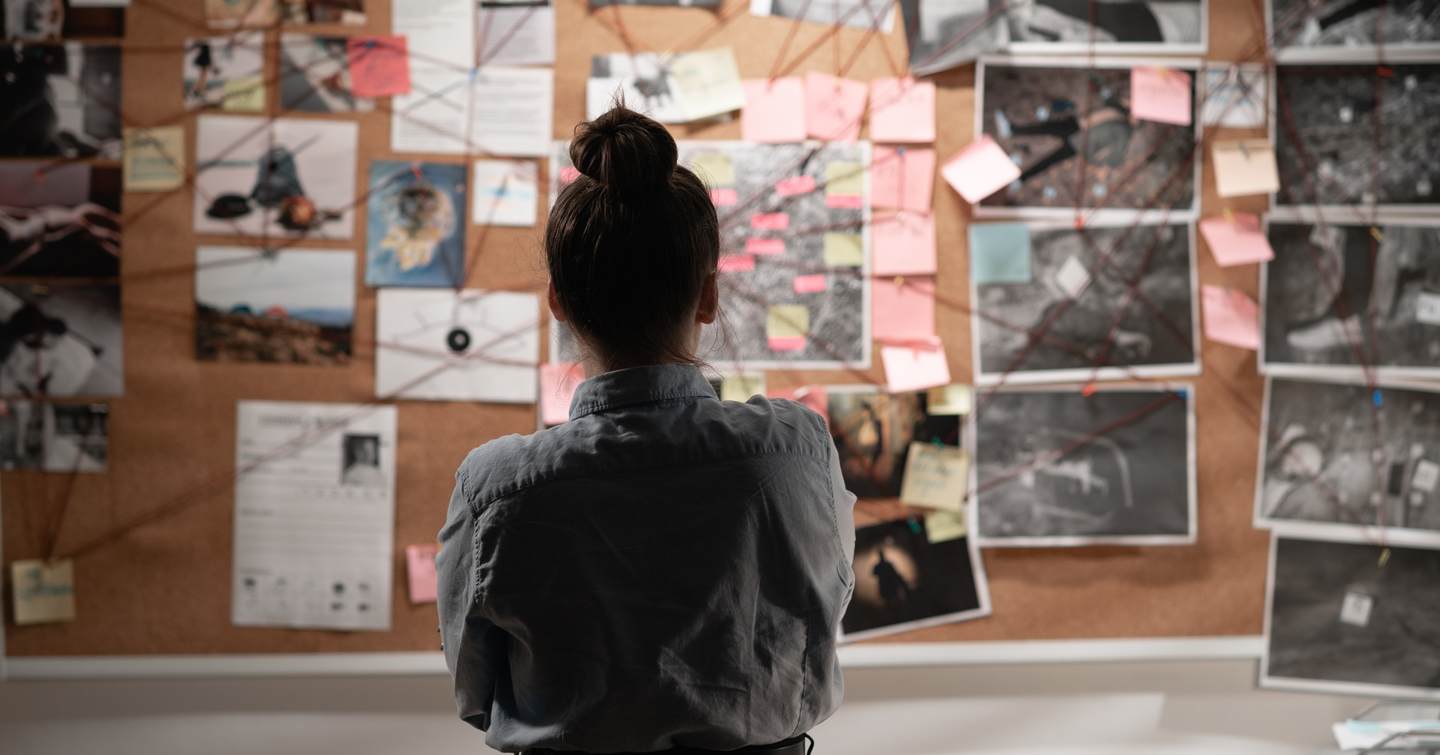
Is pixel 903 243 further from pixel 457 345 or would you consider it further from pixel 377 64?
pixel 377 64

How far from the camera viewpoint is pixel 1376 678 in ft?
4.80

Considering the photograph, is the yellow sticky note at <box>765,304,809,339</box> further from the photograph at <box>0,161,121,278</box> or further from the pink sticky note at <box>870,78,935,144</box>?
the photograph at <box>0,161,121,278</box>

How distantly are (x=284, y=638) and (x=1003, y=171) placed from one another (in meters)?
Result: 1.11

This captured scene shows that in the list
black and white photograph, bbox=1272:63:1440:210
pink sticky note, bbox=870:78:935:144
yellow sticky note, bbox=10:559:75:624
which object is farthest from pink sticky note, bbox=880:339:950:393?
yellow sticky note, bbox=10:559:75:624

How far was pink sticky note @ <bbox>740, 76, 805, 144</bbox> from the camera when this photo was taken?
1.36 m

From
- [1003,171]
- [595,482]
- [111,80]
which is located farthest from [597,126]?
[111,80]

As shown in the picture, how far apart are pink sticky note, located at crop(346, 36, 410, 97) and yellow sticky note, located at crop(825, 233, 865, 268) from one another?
23.0 inches

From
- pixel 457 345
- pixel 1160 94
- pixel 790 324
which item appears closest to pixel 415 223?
pixel 457 345

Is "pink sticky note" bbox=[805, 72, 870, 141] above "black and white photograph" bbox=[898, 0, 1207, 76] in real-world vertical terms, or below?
below

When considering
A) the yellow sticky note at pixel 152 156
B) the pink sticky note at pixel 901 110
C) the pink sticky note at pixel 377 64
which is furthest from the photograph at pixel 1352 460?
the yellow sticky note at pixel 152 156

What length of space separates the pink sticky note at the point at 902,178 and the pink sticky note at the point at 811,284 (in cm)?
12

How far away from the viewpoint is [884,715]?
143 centimetres

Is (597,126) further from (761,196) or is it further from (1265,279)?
(1265,279)

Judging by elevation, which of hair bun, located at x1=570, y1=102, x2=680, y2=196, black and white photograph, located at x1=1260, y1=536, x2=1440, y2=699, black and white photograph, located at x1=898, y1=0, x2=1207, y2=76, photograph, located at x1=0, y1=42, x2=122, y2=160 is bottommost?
black and white photograph, located at x1=1260, y1=536, x2=1440, y2=699
